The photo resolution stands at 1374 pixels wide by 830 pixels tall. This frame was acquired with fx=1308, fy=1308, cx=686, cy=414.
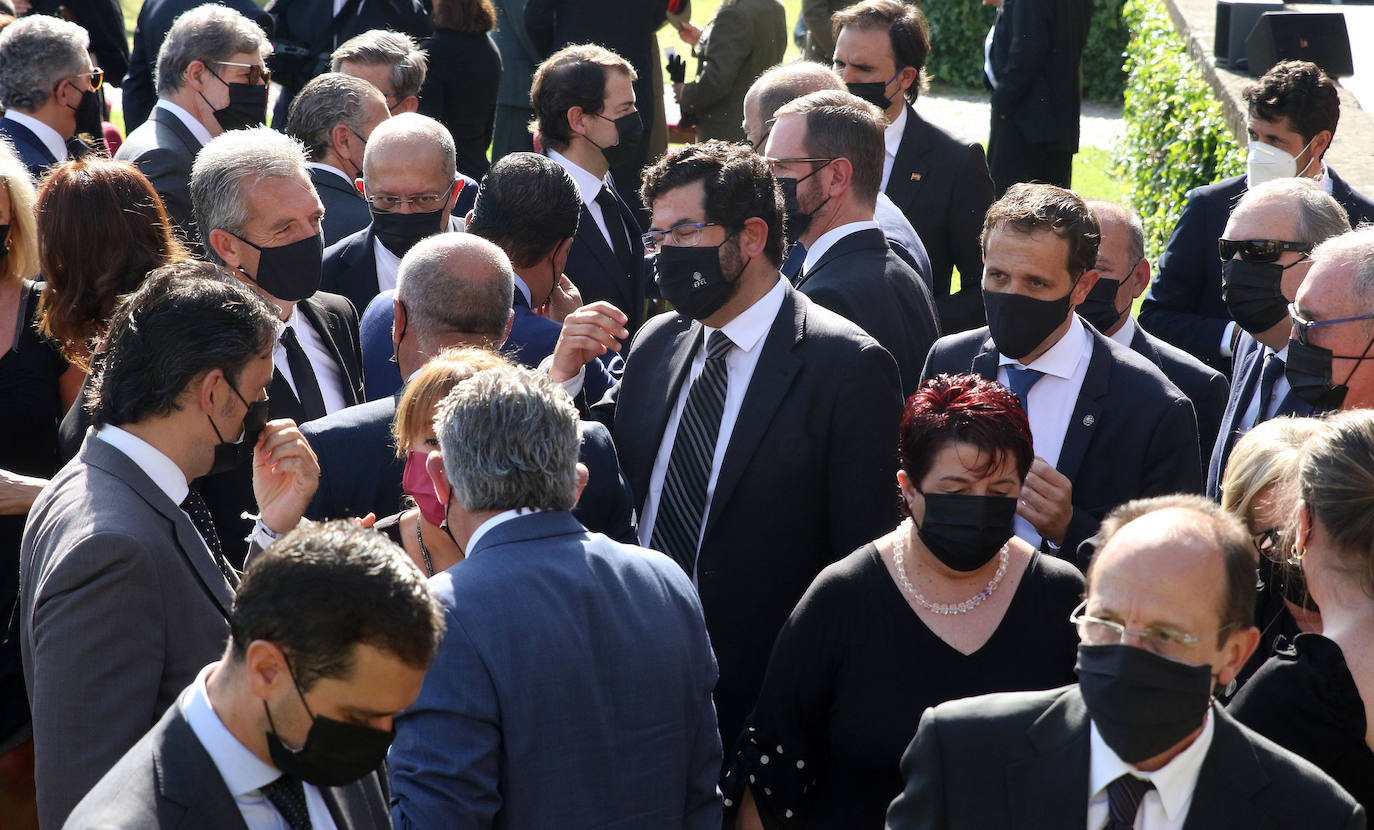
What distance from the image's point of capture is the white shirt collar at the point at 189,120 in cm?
646

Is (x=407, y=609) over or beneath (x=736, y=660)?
over

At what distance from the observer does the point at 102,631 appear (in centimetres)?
274

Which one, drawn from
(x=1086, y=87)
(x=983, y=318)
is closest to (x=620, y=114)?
(x=983, y=318)

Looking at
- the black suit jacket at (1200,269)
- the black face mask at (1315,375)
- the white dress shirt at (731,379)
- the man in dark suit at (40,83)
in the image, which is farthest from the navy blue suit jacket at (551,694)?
the man in dark suit at (40,83)

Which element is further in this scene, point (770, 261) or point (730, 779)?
point (770, 261)

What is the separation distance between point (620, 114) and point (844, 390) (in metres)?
3.11

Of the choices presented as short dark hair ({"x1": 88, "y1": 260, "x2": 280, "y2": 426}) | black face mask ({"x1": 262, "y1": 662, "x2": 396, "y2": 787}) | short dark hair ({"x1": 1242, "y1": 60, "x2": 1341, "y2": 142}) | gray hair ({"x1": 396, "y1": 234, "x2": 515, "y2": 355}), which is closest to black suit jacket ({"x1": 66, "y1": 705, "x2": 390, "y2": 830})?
black face mask ({"x1": 262, "y1": 662, "x2": 396, "y2": 787})

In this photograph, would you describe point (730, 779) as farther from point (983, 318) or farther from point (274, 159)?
point (983, 318)

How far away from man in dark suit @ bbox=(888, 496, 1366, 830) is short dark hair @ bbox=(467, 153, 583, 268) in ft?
9.73

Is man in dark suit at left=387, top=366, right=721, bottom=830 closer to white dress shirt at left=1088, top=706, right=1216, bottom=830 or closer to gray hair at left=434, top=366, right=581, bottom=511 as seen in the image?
gray hair at left=434, top=366, right=581, bottom=511

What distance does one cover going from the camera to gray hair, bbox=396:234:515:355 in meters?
4.06

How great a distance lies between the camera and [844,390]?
3873 mm

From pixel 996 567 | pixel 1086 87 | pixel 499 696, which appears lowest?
pixel 1086 87

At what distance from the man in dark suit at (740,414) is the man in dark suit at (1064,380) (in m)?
0.50
